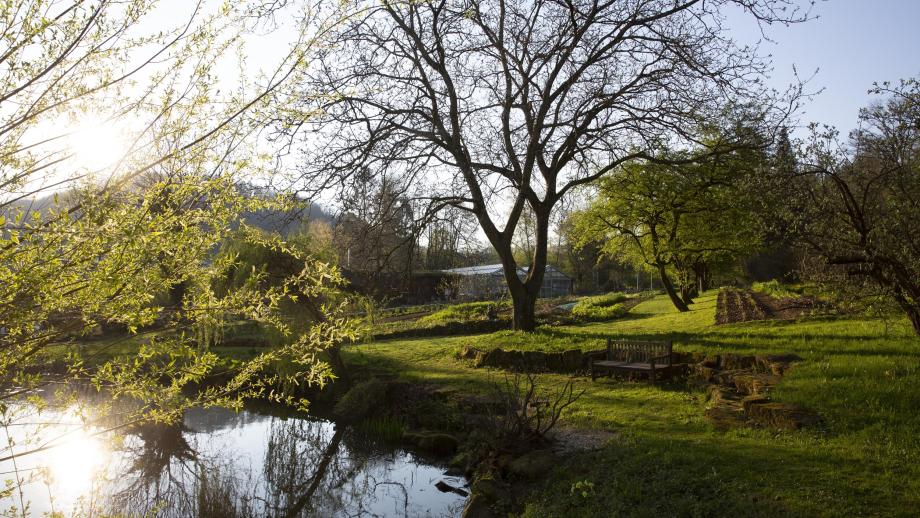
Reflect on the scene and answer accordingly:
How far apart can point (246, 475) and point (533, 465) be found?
485 cm

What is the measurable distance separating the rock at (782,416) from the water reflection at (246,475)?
3.85 meters

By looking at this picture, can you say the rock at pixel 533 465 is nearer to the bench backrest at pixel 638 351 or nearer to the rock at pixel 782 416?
the rock at pixel 782 416

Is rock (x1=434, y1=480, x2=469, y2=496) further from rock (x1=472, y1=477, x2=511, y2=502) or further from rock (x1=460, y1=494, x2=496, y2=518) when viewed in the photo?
rock (x1=460, y1=494, x2=496, y2=518)

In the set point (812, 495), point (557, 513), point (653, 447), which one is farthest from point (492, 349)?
point (812, 495)

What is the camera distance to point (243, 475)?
9.34 metres

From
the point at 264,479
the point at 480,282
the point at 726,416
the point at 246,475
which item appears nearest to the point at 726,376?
the point at 726,416

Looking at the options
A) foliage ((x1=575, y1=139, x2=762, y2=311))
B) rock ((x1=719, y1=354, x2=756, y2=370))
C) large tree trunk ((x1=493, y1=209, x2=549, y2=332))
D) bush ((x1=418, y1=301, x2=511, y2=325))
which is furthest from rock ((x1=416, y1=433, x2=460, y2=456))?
bush ((x1=418, y1=301, x2=511, y2=325))

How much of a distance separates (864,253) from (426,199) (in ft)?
29.8

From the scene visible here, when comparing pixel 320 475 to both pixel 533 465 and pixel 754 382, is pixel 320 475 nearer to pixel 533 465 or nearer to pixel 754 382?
pixel 533 465

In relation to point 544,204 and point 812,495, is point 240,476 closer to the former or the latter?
point 812,495

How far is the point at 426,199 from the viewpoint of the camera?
1434cm

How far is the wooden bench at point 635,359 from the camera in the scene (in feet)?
35.1

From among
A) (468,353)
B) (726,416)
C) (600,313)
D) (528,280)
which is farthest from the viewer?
(600,313)

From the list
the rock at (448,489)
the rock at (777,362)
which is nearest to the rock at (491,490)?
the rock at (448,489)
